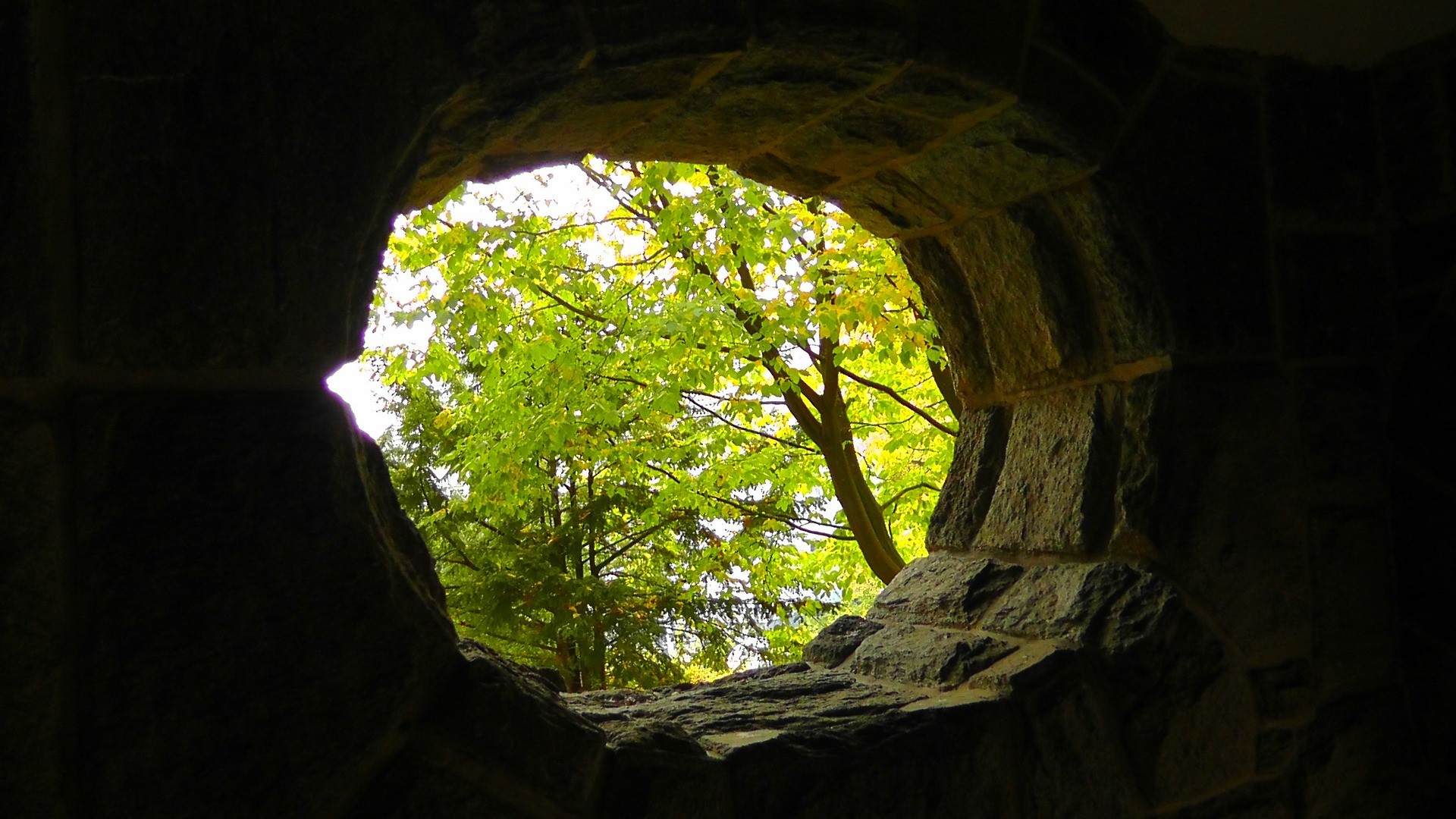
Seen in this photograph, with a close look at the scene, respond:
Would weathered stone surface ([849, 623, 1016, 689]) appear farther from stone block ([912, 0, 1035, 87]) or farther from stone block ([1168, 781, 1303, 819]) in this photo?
stone block ([912, 0, 1035, 87])

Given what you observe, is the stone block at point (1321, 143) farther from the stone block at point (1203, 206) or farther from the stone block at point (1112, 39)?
the stone block at point (1112, 39)

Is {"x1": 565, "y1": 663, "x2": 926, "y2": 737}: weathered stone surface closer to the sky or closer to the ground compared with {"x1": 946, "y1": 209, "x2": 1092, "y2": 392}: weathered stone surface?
closer to the ground

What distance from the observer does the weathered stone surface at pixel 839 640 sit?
1.87m

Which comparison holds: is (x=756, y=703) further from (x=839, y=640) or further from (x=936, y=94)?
(x=936, y=94)

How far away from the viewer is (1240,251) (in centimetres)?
173

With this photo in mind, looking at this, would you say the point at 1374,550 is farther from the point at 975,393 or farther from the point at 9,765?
the point at 9,765

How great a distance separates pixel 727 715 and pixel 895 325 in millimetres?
2781

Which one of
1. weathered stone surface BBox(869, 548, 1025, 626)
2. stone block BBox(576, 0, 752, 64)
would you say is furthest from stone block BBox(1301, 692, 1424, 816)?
stone block BBox(576, 0, 752, 64)

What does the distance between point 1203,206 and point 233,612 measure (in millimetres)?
1505

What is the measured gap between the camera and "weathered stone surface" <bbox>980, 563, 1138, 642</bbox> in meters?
1.59

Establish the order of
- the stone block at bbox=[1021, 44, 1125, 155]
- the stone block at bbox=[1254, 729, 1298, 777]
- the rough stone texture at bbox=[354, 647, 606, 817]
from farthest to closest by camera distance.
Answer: the stone block at bbox=[1254, 729, 1298, 777]
the stone block at bbox=[1021, 44, 1125, 155]
the rough stone texture at bbox=[354, 647, 606, 817]

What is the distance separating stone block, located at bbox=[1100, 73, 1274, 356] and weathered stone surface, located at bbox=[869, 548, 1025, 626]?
1.58ft

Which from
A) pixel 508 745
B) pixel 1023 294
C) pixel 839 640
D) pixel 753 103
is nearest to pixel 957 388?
pixel 1023 294

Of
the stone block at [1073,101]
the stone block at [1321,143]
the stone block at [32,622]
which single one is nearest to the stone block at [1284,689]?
the stone block at [1321,143]
